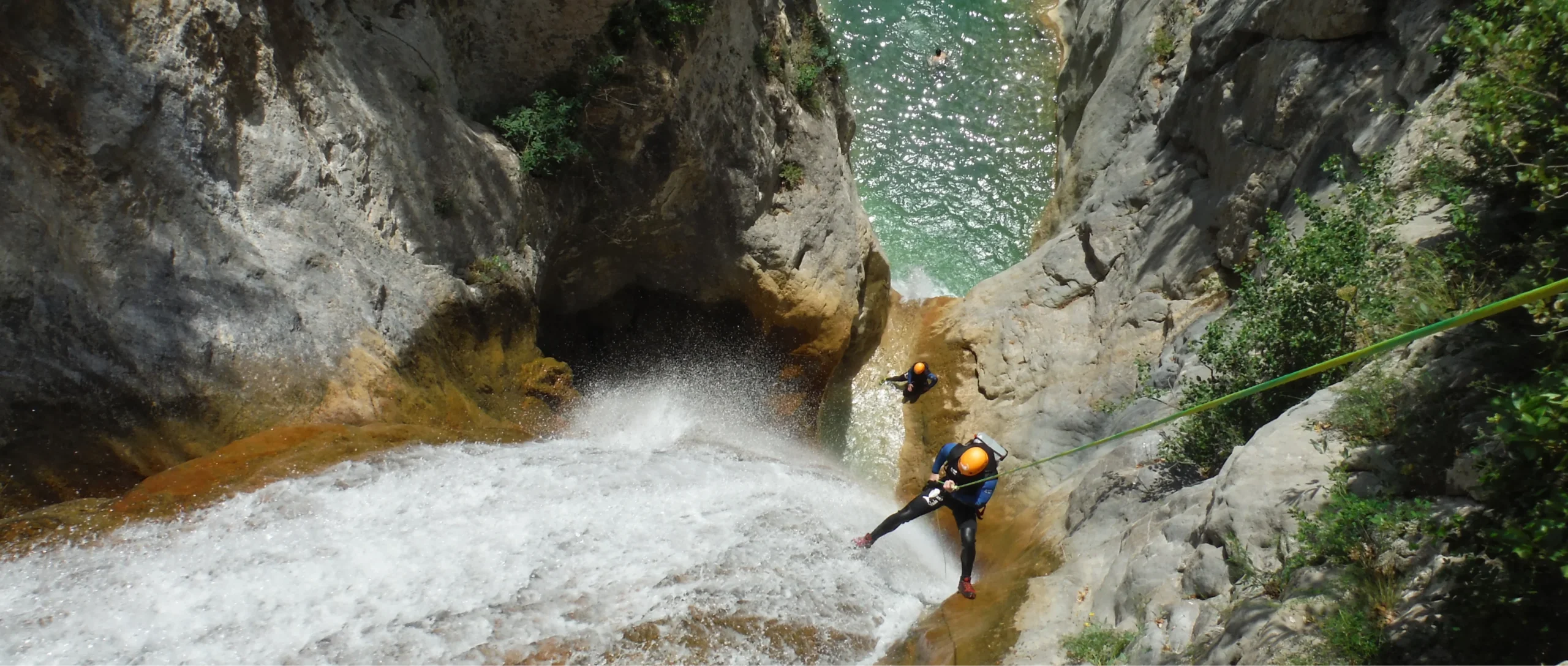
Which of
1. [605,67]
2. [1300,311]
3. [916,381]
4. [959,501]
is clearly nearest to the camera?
[1300,311]

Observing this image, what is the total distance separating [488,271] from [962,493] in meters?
4.91

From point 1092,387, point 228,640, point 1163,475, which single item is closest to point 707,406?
point 1092,387

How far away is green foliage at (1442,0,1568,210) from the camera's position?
4.38 metres

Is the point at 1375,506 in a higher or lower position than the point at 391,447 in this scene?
higher

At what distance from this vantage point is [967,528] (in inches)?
317

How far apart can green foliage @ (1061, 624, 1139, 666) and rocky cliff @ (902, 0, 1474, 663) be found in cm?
13

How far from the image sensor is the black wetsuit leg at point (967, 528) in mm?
7797

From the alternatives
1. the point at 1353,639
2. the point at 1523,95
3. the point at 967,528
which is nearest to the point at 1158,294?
the point at 967,528

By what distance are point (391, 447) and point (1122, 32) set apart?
479 inches

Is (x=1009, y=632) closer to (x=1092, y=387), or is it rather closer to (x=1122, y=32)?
(x=1092, y=387)

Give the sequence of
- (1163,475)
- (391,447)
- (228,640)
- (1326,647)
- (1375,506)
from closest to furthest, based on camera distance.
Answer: (1326,647), (1375,506), (228,640), (391,447), (1163,475)

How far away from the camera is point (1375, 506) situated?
15.2 feet

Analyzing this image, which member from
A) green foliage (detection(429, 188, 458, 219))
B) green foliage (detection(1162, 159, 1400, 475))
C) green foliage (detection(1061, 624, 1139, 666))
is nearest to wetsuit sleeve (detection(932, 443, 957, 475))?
green foliage (detection(1162, 159, 1400, 475))

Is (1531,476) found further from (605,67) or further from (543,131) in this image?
(543,131)
